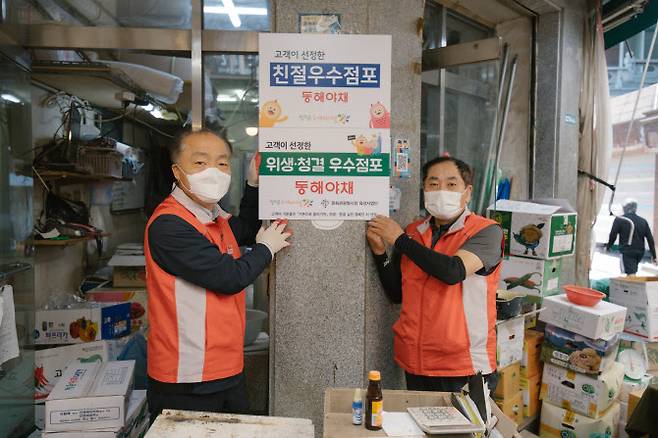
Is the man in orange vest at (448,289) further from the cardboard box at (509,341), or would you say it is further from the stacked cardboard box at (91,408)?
the stacked cardboard box at (91,408)

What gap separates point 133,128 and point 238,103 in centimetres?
208

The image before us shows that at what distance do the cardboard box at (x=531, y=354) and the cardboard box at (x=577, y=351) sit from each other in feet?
0.18

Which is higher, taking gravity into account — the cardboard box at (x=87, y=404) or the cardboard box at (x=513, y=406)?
the cardboard box at (x=87, y=404)

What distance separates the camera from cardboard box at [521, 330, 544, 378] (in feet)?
10.6

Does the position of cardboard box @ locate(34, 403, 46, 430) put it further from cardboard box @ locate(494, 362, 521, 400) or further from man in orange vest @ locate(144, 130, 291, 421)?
cardboard box @ locate(494, 362, 521, 400)

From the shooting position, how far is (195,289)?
5.92 feet

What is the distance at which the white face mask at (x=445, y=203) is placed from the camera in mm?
2105

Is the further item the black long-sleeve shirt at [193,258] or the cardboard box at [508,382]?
the cardboard box at [508,382]

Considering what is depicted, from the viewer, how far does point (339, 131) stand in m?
2.25

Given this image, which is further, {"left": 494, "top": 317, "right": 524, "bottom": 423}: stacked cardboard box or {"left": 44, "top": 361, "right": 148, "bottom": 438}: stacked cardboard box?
{"left": 494, "top": 317, "right": 524, "bottom": 423}: stacked cardboard box

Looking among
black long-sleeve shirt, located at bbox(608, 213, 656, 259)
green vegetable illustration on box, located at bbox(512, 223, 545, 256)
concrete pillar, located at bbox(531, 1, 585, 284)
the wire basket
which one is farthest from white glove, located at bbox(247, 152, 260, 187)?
black long-sleeve shirt, located at bbox(608, 213, 656, 259)

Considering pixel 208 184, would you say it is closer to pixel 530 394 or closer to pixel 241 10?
pixel 241 10

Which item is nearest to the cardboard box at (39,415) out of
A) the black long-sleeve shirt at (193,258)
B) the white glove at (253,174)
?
the black long-sleeve shirt at (193,258)

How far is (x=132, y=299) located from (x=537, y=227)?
3.11 meters
